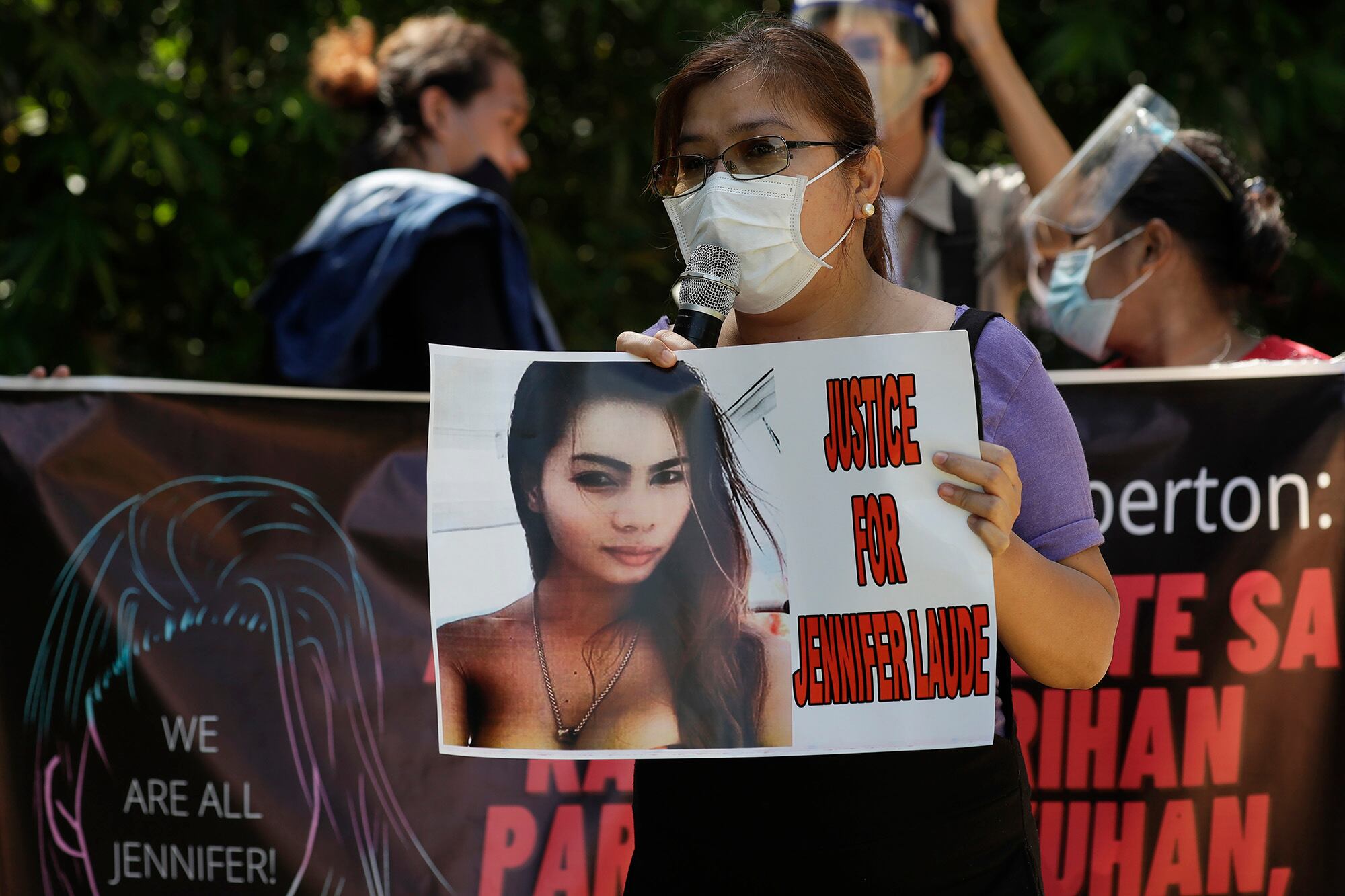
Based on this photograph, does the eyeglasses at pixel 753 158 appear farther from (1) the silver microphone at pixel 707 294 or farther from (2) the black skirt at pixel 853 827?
(2) the black skirt at pixel 853 827

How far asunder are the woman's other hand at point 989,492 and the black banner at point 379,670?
1.33 meters

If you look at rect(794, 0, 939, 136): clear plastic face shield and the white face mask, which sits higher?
rect(794, 0, 939, 136): clear plastic face shield

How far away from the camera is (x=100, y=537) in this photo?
9.18 feet

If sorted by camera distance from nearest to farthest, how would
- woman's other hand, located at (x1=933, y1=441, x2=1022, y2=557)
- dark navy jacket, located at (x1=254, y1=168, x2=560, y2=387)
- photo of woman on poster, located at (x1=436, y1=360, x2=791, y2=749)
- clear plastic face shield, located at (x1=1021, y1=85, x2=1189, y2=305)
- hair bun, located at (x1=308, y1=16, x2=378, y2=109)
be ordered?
woman's other hand, located at (x1=933, y1=441, x2=1022, y2=557), photo of woman on poster, located at (x1=436, y1=360, x2=791, y2=749), clear plastic face shield, located at (x1=1021, y1=85, x2=1189, y2=305), dark navy jacket, located at (x1=254, y1=168, x2=560, y2=387), hair bun, located at (x1=308, y1=16, x2=378, y2=109)

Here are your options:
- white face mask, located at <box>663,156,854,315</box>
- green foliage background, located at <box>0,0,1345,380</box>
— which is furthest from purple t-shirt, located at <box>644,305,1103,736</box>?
green foliage background, located at <box>0,0,1345,380</box>

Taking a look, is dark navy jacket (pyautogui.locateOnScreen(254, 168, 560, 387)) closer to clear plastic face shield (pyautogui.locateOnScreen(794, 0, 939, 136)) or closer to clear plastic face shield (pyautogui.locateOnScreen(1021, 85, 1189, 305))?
clear plastic face shield (pyautogui.locateOnScreen(794, 0, 939, 136))

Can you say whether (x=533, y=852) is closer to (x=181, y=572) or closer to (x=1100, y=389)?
(x=181, y=572)

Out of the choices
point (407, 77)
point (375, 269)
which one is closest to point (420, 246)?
point (375, 269)

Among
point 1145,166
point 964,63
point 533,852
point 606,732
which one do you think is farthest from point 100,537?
point 964,63

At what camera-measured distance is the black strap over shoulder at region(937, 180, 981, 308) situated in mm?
3244

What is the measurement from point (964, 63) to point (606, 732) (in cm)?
468

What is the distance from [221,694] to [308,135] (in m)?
2.83

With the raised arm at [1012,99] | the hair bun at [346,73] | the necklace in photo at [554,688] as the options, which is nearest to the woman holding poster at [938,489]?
the necklace in photo at [554,688]

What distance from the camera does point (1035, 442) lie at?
155cm
